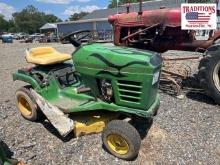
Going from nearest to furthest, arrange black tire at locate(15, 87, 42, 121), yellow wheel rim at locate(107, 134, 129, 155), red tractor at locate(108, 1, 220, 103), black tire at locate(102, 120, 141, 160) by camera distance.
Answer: black tire at locate(102, 120, 141, 160), yellow wheel rim at locate(107, 134, 129, 155), black tire at locate(15, 87, 42, 121), red tractor at locate(108, 1, 220, 103)

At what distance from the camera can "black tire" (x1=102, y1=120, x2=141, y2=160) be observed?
3.37 meters

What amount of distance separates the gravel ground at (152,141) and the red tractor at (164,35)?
2.82ft

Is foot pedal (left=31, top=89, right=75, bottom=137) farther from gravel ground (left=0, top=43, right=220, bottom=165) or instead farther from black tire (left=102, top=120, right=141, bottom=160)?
black tire (left=102, top=120, right=141, bottom=160)

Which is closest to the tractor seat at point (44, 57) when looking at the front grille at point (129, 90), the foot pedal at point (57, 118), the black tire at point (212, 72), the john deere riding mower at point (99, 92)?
the john deere riding mower at point (99, 92)

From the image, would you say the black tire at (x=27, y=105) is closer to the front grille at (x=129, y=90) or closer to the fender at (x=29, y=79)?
the fender at (x=29, y=79)

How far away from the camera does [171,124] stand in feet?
14.3

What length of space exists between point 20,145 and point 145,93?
1843 millimetres

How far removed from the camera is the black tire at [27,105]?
452cm

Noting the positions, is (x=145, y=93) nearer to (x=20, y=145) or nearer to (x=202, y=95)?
(x=20, y=145)

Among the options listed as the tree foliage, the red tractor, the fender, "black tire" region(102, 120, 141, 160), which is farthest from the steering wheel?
the tree foliage

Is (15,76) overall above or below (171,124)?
above

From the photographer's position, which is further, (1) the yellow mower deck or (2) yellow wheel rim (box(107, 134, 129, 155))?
(1) the yellow mower deck

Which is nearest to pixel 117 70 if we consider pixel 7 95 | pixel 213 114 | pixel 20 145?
pixel 20 145

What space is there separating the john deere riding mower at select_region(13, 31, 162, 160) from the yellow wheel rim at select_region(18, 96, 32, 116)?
12 cm
